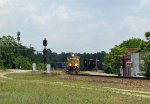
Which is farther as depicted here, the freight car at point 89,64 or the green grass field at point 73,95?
the freight car at point 89,64

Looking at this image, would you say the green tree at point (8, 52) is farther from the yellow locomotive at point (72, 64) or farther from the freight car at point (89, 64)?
the yellow locomotive at point (72, 64)

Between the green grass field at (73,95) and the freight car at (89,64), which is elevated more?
the freight car at (89,64)

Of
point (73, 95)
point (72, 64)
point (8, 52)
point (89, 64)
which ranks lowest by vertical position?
point (73, 95)

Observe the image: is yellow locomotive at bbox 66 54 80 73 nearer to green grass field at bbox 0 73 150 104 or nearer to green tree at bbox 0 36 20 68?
green grass field at bbox 0 73 150 104

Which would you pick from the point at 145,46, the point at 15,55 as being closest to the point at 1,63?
the point at 15,55

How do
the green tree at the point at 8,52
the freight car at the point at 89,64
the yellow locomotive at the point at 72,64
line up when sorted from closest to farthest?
the yellow locomotive at the point at 72,64
the freight car at the point at 89,64
the green tree at the point at 8,52

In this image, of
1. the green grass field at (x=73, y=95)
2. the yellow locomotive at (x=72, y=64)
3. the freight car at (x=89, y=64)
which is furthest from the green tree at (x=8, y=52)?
the green grass field at (x=73, y=95)

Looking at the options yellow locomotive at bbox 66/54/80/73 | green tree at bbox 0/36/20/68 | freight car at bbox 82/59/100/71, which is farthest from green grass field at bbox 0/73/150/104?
green tree at bbox 0/36/20/68

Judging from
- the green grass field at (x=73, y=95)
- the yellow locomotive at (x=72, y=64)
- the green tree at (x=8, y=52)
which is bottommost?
the green grass field at (x=73, y=95)

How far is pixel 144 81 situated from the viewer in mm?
41500

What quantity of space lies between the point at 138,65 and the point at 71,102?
62.8m

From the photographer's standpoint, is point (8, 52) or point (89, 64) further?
point (8, 52)

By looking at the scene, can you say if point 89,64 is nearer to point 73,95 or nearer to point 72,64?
point 72,64

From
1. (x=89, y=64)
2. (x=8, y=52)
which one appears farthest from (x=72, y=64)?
(x=8, y=52)
